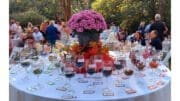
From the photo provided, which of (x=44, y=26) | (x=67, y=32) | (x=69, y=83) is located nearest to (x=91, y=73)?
(x=69, y=83)

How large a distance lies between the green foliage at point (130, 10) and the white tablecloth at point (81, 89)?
26 cm

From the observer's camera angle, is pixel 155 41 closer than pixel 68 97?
No

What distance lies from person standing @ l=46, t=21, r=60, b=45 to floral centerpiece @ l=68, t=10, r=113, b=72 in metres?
0.09

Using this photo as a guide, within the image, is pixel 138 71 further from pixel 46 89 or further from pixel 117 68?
pixel 46 89

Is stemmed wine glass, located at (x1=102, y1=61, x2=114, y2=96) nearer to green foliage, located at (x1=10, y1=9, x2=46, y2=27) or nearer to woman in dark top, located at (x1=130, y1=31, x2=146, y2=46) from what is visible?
woman in dark top, located at (x1=130, y1=31, x2=146, y2=46)

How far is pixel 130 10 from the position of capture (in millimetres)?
2346

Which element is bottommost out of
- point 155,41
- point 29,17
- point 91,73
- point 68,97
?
point 68,97

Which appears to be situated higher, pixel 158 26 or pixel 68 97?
pixel 158 26

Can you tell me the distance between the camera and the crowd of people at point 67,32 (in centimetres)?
235

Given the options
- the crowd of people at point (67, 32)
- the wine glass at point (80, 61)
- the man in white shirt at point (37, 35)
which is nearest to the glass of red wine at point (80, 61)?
the wine glass at point (80, 61)

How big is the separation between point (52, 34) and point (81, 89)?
0.33 metres

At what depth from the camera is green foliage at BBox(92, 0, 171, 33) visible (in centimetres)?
233

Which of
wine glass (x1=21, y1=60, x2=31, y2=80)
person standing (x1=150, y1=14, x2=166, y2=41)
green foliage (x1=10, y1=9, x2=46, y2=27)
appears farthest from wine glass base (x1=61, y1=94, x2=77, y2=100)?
person standing (x1=150, y1=14, x2=166, y2=41)

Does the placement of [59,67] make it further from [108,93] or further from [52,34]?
[108,93]
